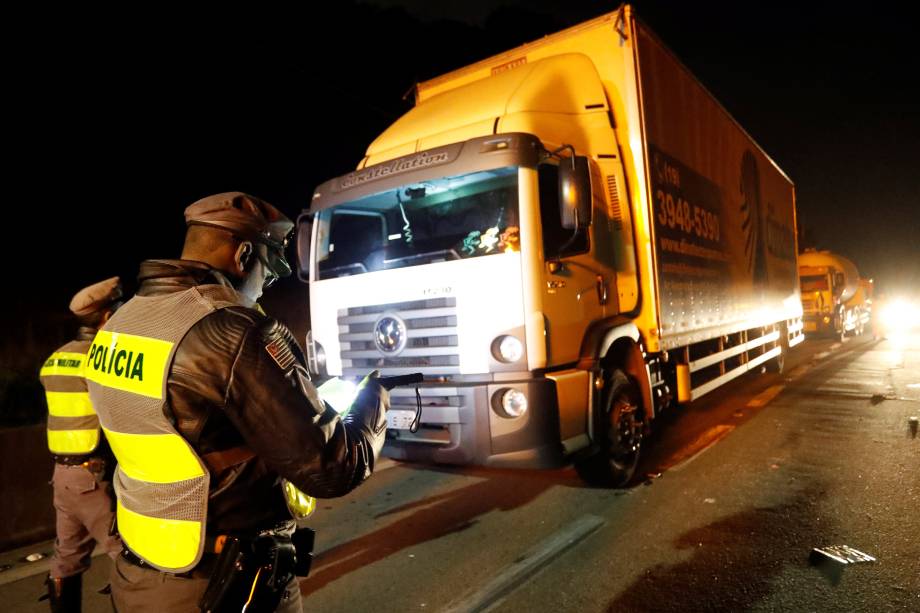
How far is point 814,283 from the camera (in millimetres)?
18406

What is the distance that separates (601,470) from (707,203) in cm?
361

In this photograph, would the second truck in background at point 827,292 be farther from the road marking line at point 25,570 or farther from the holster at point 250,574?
the holster at point 250,574

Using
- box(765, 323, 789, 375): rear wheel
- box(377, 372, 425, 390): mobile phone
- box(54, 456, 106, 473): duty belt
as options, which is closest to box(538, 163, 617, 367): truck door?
box(377, 372, 425, 390): mobile phone

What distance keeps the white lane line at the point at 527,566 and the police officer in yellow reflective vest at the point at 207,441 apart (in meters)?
1.66

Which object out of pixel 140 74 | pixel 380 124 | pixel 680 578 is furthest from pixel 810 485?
pixel 380 124

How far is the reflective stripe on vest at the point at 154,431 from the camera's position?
1.37m

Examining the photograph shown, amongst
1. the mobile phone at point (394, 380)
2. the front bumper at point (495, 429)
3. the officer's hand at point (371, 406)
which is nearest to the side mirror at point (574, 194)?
the front bumper at point (495, 429)

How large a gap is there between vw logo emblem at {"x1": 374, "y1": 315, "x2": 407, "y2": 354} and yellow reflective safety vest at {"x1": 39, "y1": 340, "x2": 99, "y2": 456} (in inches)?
72.7

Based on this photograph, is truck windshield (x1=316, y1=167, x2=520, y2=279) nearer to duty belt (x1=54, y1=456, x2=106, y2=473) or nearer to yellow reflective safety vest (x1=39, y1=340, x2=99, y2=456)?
yellow reflective safety vest (x1=39, y1=340, x2=99, y2=456)

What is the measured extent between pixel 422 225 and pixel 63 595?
3192 millimetres

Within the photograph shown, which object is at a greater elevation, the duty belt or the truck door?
the truck door

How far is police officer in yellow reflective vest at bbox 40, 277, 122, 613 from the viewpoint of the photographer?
108 inches

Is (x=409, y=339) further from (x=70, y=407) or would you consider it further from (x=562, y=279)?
(x=70, y=407)

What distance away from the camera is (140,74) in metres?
9.41
